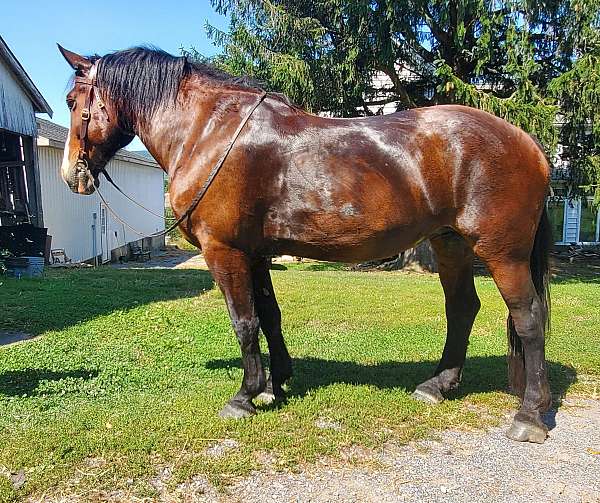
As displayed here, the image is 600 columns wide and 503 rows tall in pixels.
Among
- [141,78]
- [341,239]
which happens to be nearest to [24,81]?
[141,78]

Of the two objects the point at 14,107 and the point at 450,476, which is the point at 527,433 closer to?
the point at 450,476

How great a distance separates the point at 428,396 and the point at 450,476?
100 centimetres

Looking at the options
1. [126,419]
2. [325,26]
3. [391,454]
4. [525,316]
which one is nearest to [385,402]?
[391,454]

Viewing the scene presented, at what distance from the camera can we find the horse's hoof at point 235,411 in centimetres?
346

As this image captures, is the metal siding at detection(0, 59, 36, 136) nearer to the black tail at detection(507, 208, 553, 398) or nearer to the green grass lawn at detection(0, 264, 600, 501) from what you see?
the green grass lawn at detection(0, 264, 600, 501)

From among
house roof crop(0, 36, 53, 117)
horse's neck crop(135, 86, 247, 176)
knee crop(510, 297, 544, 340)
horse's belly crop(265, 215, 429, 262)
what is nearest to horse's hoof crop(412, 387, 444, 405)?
knee crop(510, 297, 544, 340)

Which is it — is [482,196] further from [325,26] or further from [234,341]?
[325,26]

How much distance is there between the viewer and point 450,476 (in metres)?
2.84

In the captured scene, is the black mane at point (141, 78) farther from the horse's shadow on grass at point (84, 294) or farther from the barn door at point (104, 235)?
the barn door at point (104, 235)

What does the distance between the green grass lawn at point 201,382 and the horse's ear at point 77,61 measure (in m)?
2.29

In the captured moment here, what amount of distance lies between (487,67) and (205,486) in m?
12.8

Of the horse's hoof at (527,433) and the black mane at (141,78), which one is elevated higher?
the black mane at (141,78)

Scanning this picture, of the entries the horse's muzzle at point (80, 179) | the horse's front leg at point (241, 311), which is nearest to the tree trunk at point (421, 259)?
the horse's front leg at point (241, 311)

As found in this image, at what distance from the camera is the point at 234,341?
5.39 metres
